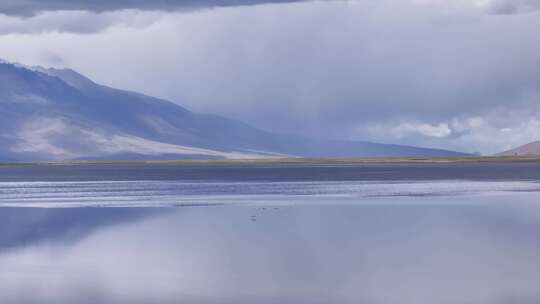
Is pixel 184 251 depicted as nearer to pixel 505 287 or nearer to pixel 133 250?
Result: pixel 133 250

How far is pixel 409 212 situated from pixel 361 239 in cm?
1376

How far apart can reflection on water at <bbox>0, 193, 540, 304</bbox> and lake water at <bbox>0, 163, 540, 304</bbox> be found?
0.15ft

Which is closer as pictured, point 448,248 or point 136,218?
point 448,248

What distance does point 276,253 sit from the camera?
110 feet

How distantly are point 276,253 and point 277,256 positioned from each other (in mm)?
844

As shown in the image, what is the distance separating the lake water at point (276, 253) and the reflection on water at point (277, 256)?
46 mm

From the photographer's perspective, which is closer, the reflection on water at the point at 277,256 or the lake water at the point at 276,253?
the reflection on water at the point at 277,256

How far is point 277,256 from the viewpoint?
32.8m

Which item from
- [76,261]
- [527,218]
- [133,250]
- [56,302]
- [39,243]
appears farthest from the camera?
[527,218]

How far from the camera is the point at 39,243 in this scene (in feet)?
131

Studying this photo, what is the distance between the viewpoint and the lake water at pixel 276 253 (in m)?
25.6

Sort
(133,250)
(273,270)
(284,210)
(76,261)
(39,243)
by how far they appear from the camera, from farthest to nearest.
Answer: (284,210) → (39,243) → (133,250) → (76,261) → (273,270)

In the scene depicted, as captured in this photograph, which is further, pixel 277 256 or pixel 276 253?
pixel 276 253

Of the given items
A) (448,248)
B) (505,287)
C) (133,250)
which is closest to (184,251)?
(133,250)
